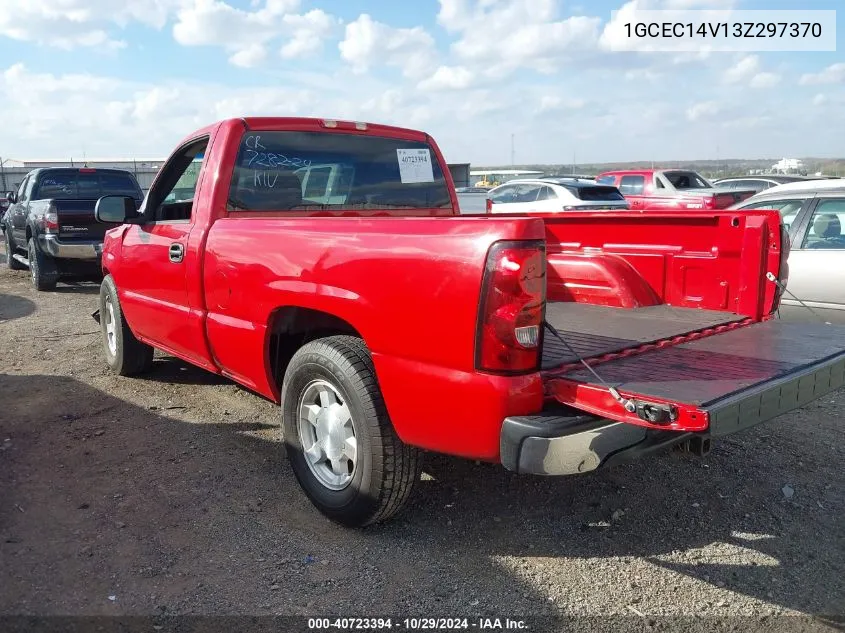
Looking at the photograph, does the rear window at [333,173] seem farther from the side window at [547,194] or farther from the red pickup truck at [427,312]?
the side window at [547,194]

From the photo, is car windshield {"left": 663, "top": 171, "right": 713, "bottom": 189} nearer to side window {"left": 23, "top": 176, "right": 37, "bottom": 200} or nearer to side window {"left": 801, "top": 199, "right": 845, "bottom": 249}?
side window {"left": 801, "top": 199, "right": 845, "bottom": 249}

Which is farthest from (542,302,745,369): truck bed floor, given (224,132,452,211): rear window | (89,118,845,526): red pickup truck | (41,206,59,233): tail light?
(41,206,59,233): tail light

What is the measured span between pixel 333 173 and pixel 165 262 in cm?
120

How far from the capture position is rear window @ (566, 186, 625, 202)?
15.0 metres

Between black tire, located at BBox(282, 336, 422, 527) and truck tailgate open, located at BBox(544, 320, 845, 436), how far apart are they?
30.8 inches

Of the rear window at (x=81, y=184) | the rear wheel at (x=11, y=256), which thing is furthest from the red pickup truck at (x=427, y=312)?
the rear wheel at (x=11, y=256)

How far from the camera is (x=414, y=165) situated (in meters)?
4.86

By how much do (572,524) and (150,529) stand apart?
6.66 feet

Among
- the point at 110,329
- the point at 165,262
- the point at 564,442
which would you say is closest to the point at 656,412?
the point at 564,442

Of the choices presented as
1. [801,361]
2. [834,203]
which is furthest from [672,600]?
[834,203]

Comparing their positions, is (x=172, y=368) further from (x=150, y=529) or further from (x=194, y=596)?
(x=194, y=596)

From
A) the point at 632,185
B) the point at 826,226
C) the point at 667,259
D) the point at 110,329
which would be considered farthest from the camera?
the point at 632,185

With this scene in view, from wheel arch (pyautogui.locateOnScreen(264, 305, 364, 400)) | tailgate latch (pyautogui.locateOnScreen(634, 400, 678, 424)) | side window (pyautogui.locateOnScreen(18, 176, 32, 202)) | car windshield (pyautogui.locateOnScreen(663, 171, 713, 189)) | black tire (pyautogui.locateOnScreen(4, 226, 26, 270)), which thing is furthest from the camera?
car windshield (pyautogui.locateOnScreen(663, 171, 713, 189))

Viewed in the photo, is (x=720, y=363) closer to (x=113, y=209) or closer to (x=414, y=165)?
(x=414, y=165)
